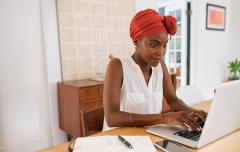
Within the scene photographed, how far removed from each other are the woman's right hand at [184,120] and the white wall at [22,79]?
174 centimetres

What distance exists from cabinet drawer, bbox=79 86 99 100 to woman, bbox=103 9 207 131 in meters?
1.00

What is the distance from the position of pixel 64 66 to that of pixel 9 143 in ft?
3.19

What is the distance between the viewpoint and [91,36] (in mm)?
2650

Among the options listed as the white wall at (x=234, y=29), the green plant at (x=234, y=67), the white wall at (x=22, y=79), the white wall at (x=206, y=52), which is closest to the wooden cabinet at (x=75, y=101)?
the white wall at (x=22, y=79)

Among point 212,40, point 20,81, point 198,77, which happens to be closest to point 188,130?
point 20,81

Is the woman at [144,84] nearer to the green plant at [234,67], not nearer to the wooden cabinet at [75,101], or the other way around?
the wooden cabinet at [75,101]

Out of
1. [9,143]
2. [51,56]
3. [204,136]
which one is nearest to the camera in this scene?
[204,136]

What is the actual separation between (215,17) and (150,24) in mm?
3613

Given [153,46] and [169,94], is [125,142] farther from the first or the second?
[169,94]

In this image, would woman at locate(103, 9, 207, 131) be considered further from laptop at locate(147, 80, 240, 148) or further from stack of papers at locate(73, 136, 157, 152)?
stack of papers at locate(73, 136, 157, 152)

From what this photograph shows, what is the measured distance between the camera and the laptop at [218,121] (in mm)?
709

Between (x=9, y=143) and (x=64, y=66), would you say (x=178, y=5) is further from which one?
(x=9, y=143)

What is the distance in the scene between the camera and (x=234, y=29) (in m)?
4.50

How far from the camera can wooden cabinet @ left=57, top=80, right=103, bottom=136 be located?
219 centimetres
